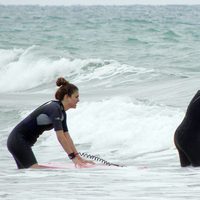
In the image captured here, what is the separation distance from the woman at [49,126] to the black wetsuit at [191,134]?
114cm

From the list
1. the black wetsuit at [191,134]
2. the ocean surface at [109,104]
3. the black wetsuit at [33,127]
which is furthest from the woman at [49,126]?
the black wetsuit at [191,134]

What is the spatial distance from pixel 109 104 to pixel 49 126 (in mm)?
8119

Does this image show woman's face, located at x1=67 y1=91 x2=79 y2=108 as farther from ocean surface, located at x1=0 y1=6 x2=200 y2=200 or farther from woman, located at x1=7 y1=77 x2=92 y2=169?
ocean surface, located at x1=0 y1=6 x2=200 y2=200

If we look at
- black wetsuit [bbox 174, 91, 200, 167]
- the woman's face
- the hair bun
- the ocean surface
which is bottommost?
the ocean surface

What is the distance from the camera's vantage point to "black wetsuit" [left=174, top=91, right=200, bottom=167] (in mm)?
7770

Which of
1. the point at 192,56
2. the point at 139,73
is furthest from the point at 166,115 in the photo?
the point at 192,56

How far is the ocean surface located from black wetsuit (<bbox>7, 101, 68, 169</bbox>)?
0.20 metres

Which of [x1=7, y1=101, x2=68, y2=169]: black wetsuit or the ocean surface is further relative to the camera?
[x1=7, y1=101, x2=68, y2=169]: black wetsuit

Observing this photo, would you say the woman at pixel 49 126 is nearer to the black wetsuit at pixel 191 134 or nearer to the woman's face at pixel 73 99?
the woman's face at pixel 73 99

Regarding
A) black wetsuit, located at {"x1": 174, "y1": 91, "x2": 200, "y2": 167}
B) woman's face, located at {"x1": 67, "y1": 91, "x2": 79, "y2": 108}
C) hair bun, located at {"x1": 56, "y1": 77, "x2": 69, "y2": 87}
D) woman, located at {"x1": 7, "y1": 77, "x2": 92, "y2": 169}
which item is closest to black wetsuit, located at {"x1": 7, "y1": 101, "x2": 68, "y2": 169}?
woman, located at {"x1": 7, "y1": 77, "x2": 92, "y2": 169}

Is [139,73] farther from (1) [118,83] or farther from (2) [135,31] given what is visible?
(2) [135,31]

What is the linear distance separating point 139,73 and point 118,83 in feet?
4.69

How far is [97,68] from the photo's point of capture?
2525 cm

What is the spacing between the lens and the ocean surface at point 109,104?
711 cm
